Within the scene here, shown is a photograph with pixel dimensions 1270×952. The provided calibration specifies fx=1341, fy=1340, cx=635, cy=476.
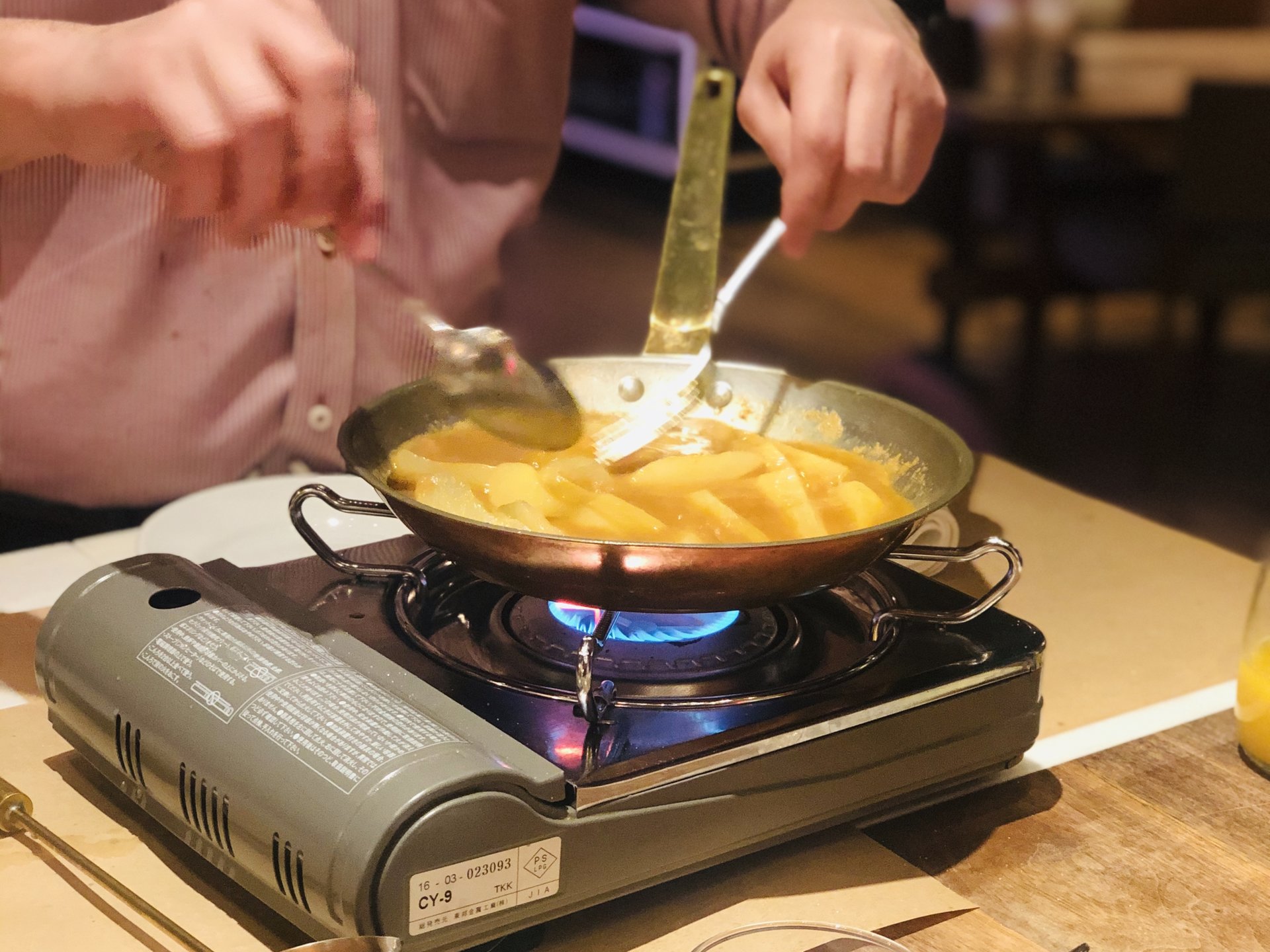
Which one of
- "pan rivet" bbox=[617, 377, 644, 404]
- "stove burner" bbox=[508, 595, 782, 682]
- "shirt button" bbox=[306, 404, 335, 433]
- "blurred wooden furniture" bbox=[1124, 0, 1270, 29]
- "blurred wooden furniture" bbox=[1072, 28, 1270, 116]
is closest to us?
"stove burner" bbox=[508, 595, 782, 682]

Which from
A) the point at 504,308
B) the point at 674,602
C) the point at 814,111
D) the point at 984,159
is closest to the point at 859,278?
the point at 984,159

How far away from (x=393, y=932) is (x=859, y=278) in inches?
209

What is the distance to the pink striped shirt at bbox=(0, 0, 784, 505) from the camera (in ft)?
5.37

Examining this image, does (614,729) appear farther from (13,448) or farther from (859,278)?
(859,278)

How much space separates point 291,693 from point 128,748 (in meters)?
0.15

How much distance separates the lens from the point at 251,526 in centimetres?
148

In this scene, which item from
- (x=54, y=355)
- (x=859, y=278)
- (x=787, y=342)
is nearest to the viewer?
(x=54, y=355)

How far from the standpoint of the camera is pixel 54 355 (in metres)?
1.65

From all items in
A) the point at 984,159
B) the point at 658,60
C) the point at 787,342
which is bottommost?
the point at 787,342

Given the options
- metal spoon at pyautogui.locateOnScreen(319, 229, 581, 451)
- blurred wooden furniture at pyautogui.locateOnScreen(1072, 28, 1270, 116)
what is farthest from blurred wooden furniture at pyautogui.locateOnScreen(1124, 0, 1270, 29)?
metal spoon at pyautogui.locateOnScreen(319, 229, 581, 451)

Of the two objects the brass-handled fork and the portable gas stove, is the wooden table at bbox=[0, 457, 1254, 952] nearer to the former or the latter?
the portable gas stove

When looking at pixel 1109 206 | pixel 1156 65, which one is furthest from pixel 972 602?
pixel 1156 65

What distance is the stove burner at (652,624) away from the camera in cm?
107

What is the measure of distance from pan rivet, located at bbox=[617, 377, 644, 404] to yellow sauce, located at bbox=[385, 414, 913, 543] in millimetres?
105
